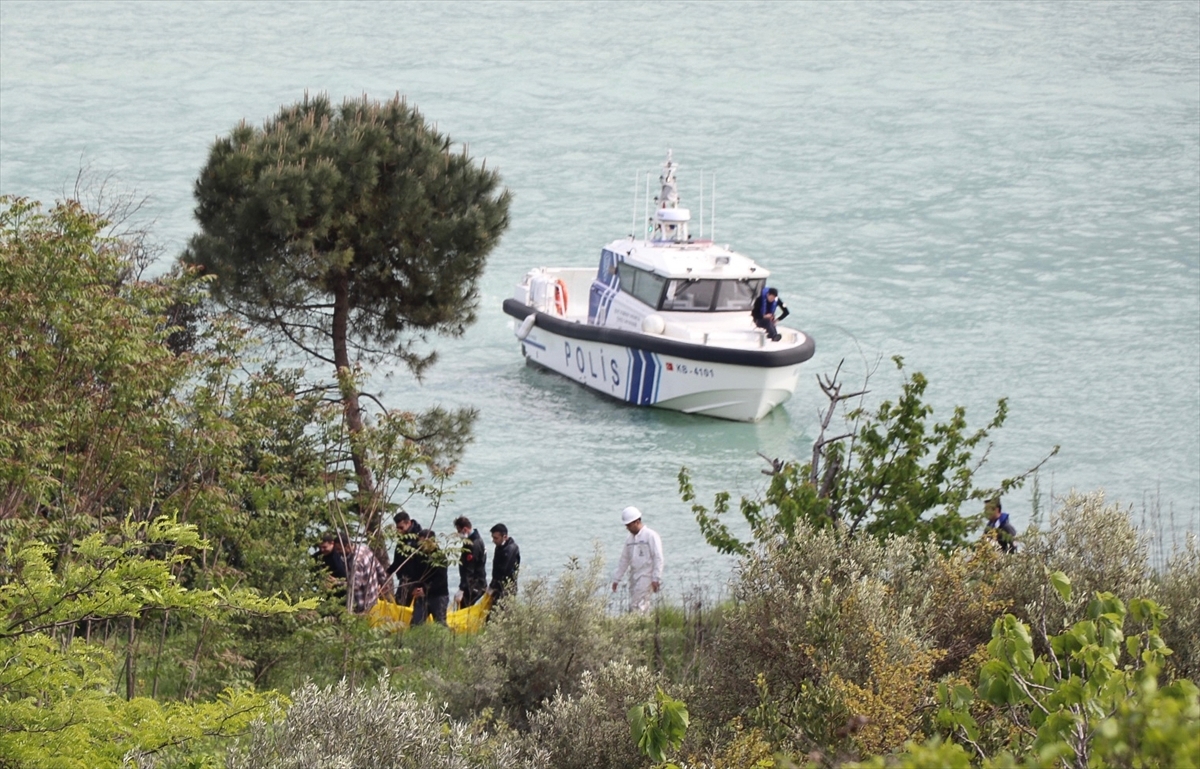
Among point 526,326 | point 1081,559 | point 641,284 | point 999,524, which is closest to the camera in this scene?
point 1081,559

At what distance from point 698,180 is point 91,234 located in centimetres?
3332

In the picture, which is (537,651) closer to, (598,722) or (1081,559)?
(598,722)

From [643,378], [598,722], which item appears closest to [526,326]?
[643,378]

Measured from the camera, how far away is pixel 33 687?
25.5ft

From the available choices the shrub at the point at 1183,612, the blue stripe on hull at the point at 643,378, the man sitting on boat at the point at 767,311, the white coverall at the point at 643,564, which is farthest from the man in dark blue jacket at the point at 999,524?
the blue stripe on hull at the point at 643,378

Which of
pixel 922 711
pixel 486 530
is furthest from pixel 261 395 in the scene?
pixel 486 530

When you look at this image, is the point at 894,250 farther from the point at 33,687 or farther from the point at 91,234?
the point at 33,687

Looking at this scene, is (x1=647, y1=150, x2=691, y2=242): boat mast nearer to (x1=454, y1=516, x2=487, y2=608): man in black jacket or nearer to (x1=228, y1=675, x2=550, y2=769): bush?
(x1=454, y1=516, x2=487, y2=608): man in black jacket

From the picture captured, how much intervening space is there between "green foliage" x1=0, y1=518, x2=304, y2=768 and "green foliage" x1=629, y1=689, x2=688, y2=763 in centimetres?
209

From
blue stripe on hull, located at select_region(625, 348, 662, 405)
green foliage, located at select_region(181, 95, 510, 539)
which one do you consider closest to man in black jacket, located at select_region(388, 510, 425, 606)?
green foliage, located at select_region(181, 95, 510, 539)

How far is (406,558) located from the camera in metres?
14.2

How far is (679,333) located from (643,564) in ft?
39.2

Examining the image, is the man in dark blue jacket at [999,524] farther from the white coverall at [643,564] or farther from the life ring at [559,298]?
the life ring at [559,298]

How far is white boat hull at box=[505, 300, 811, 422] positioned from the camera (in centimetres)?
2527
